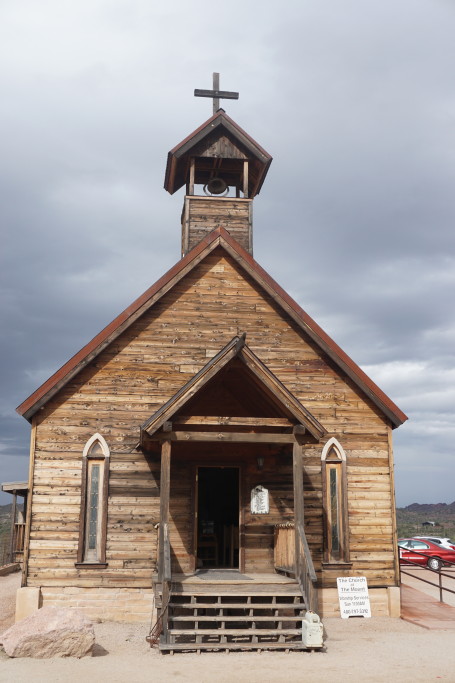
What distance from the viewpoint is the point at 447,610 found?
15.5m

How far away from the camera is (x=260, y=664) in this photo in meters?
10.1

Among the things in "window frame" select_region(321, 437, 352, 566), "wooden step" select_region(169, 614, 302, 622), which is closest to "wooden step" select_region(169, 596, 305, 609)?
"wooden step" select_region(169, 614, 302, 622)

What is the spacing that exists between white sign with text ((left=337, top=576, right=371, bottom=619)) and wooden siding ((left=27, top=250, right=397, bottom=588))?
0.23 m

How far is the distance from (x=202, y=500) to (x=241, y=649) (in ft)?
27.1

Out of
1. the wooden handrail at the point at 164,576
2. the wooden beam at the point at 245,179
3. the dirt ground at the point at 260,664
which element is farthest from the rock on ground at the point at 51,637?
the wooden beam at the point at 245,179

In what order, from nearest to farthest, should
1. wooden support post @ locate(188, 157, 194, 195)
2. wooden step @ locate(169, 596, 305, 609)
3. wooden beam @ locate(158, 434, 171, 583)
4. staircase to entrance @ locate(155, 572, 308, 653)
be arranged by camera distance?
staircase to entrance @ locate(155, 572, 308, 653), wooden step @ locate(169, 596, 305, 609), wooden beam @ locate(158, 434, 171, 583), wooden support post @ locate(188, 157, 194, 195)

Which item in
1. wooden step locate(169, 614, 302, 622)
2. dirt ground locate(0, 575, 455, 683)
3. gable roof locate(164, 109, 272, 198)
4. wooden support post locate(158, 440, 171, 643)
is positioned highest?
gable roof locate(164, 109, 272, 198)

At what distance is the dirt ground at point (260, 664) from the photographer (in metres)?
9.23

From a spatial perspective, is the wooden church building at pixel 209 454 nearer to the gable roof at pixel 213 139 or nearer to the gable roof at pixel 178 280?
the gable roof at pixel 178 280

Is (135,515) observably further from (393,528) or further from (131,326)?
(393,528)

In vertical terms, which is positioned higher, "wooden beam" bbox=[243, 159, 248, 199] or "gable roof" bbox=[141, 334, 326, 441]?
"wooden beam" bbox=[243, 159, 248, 199]

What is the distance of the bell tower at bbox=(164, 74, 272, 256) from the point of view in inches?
699

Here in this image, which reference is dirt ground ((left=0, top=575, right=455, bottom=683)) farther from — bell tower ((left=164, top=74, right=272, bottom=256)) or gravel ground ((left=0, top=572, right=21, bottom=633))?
bell tower ((left=164, top=74, right=272, bottom=256))

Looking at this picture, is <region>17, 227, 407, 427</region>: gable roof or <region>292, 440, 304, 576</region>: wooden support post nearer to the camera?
<region>292, 440, 304, 576</region>: wooden support post
